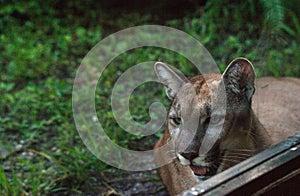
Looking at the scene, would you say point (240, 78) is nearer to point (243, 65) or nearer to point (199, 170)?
point (243, 65)

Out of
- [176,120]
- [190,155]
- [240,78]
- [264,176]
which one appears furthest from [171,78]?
[264,176]

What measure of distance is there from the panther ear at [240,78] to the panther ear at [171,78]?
0.30 m

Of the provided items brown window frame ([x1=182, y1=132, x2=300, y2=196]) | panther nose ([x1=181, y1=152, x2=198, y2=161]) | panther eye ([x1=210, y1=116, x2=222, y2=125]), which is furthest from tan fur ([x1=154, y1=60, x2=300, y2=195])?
brown window frame ([x1=182, y1=132, x2=300, y2=196])

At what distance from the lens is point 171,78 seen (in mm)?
3977

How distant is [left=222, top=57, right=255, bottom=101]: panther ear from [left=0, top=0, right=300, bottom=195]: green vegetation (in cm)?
101

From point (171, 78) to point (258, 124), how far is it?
587mm

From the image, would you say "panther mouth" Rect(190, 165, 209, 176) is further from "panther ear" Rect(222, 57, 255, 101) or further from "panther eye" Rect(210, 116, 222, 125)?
"panther ear" Rect(222, 57, 255, 101)

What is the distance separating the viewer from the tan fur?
3.72m

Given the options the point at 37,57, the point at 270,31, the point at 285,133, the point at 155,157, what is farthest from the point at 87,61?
the point at 285,133

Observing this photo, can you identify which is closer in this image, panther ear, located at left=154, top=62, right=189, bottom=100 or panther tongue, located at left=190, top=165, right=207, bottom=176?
panther tongue, located at left=190, top=165, right=207, bottom=176

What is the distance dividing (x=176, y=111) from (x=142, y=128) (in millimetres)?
1899

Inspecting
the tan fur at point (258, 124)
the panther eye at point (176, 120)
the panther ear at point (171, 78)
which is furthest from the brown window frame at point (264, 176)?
the panther ear at point (171, 78)

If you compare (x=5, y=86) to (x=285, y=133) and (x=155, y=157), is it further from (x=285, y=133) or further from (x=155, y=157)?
(x=285, y=133)

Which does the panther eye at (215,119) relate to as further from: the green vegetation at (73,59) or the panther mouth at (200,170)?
the green vegetation at (73,59)
